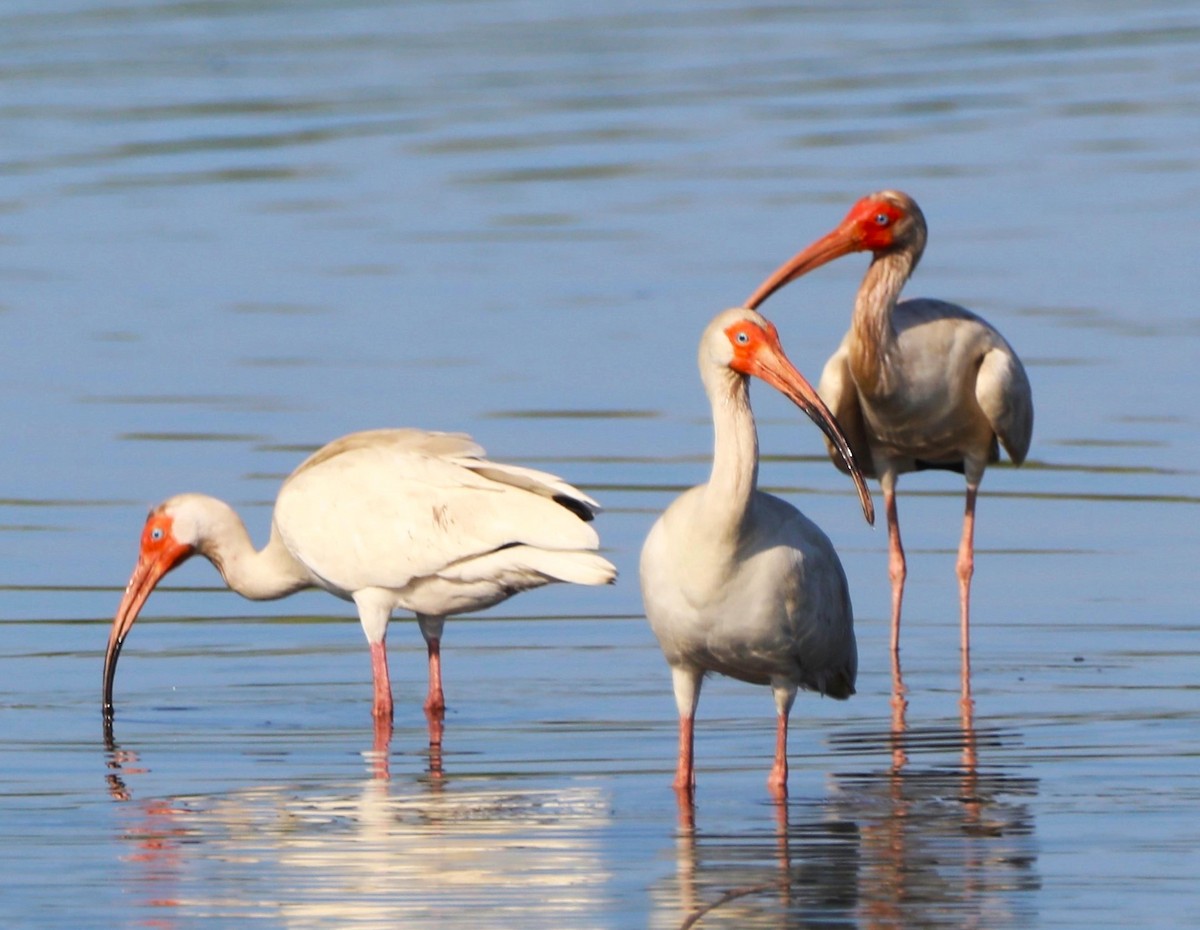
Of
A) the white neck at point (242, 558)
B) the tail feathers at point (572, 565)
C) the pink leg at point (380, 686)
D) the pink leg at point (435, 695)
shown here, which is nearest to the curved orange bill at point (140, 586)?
the white neck at point (242, 558)

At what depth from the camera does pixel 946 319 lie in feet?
39.7

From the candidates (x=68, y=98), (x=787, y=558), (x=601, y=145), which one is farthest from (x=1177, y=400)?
(x=68, y=98)

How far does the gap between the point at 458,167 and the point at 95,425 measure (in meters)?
8.47

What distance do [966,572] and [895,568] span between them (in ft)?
0.99

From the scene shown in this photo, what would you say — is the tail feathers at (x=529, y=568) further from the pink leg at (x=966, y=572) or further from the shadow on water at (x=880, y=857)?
the pink leg at (x=966, y=572)

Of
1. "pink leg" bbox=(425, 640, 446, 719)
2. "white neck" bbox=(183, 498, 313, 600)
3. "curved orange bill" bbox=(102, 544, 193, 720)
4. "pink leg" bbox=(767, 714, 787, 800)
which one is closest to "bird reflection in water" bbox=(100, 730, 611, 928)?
"pink leg" bbox=(767, 714, 787, 800)

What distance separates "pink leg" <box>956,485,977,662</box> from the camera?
35.8ft

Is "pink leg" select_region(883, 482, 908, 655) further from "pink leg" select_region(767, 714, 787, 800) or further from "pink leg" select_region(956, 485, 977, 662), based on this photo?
"pink leg" select_region(767, 714, 787, 800)

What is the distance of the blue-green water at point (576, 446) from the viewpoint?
26.3 ft

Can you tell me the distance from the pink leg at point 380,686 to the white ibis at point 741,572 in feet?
4.92

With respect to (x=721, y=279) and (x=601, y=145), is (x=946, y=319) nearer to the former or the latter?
(x=721, y=279)

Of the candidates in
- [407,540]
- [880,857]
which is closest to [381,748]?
[407,540]

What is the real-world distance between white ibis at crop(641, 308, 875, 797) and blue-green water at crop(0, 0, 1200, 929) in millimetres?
366

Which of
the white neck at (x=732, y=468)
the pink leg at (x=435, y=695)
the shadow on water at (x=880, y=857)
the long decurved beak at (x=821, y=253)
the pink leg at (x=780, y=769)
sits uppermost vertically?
the long decurved beak at (x=821, y=253)
